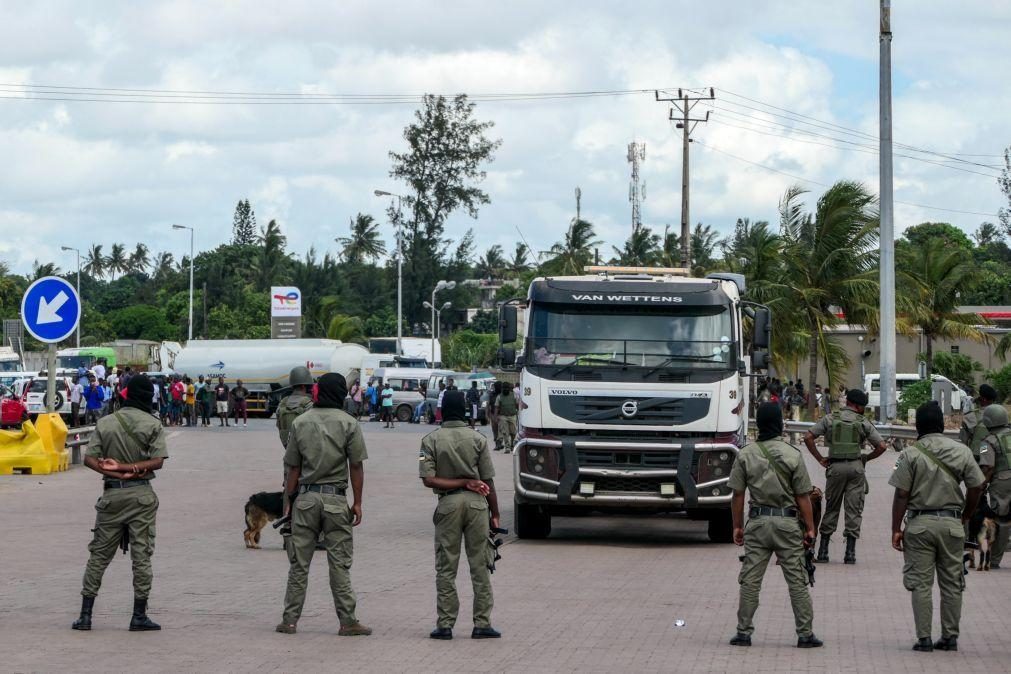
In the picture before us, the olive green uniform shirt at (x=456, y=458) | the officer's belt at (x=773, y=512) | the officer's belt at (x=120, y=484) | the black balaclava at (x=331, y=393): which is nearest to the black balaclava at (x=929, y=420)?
the officer's belt at (x=773, y=512)

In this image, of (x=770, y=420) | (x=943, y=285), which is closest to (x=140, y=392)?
(x=770, y=420)

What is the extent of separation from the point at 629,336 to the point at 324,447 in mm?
6933

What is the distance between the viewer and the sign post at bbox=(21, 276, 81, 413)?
55.3ft

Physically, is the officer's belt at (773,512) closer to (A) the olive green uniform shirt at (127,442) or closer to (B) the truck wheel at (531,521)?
(A) the olive green uniform shirt at (127,442)

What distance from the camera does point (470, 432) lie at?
990 centimetres

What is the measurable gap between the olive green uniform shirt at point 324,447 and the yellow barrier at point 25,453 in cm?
1672

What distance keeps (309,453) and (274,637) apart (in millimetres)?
1191

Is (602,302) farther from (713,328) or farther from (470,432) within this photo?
(470,432)

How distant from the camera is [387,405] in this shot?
4716 cm

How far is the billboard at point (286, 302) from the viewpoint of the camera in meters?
74.4

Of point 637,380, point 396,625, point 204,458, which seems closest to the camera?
point 396,625

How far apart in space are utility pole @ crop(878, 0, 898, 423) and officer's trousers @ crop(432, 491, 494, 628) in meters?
23.0

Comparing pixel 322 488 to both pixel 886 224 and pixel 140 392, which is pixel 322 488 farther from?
pixel 886 224

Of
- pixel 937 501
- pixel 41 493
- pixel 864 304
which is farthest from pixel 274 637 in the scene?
pixel 864 304
